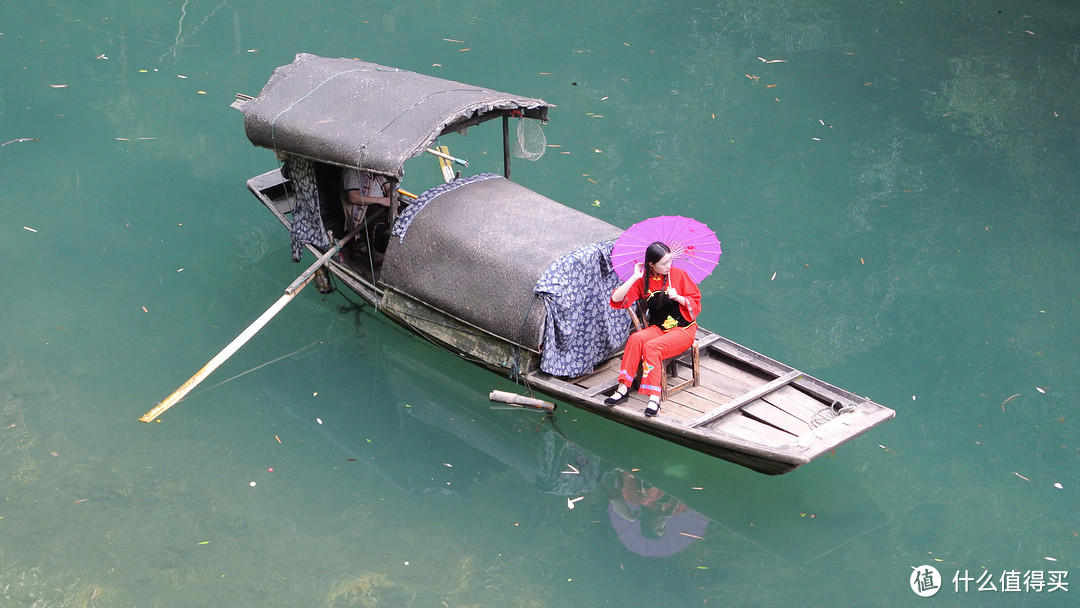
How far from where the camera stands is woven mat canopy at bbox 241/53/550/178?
568 centimetres

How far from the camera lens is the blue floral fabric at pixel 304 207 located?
6246mm

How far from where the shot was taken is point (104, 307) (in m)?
6.60

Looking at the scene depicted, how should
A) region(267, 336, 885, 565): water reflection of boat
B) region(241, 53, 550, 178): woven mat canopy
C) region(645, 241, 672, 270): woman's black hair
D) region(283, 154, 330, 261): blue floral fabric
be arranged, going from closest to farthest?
1. region(645, 241, 672, 270): woman's black hair
2. region(267, 336, 885, 565): water reflection of boat
3. region(241, 53, 550, 178): woven mat canopy
4. region(283, 154, 330, 261): blue floral fabric

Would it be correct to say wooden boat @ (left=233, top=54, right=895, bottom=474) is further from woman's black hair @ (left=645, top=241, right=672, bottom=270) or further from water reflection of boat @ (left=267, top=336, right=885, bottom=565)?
woman's black hair @ (left=645, top=241, right=672, bottom=270)

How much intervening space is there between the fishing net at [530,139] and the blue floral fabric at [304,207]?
4.26ft

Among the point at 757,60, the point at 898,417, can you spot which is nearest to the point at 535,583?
the point at 898,417

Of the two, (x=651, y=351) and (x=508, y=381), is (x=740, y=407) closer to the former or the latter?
(x=651, y=351)

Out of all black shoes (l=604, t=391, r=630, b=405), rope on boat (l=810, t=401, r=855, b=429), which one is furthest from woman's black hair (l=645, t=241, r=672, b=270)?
rope on boat (l=810, t=401, r=855, b=429)

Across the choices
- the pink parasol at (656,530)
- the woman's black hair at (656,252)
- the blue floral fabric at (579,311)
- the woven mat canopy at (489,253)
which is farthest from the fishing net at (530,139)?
the pink parasol at (656,530)

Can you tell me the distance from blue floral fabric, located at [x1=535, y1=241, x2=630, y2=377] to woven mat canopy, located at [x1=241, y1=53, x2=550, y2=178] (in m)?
1.04

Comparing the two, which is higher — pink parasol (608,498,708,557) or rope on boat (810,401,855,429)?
rope on boat (810,401,855,429)

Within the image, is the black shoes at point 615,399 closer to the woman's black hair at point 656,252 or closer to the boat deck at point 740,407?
the boat deck at point 740,407

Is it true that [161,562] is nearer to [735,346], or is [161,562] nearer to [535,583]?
[535,583]

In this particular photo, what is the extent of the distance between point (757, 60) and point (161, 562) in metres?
7.26
